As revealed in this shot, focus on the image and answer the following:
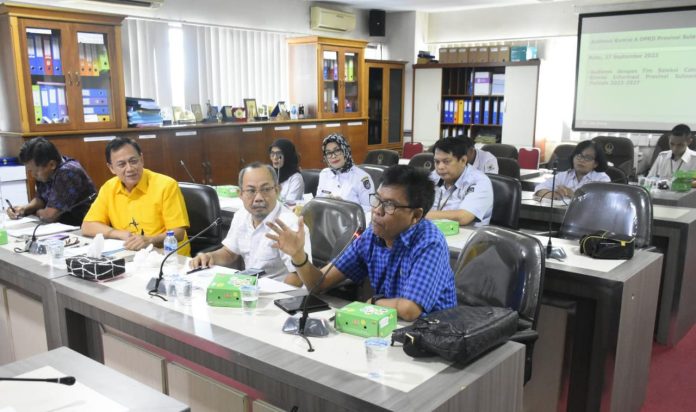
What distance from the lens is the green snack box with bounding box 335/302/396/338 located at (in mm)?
1599

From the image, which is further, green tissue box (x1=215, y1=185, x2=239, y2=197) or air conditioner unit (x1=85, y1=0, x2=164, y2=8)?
air conditioner unit (x1=85, y1=0, x2=164, y2=8)

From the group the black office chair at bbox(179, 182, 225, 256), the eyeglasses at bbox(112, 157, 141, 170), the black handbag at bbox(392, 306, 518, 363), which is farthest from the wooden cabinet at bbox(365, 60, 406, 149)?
the black handbag at bbox(392, 306, 518, 363)

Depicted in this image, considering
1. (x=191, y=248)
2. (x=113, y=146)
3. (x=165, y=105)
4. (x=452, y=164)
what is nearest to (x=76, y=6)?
(x=165, y=105)

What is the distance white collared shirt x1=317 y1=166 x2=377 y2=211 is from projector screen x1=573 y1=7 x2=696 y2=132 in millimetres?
4124

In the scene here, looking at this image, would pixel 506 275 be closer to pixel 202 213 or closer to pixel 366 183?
pixel 202 213

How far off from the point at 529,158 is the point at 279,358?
5.93 metres

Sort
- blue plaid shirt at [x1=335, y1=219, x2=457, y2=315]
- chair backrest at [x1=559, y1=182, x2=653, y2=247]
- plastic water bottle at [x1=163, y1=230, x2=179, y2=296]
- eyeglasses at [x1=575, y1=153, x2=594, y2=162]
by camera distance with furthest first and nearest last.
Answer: eyeglasses at [x1=575, y1=153, x2=594, y2=162]
chair backrest at [x1=559, y1=182, x2=653, y2=247]
plastic water bottle at [x1=163, y1=230, x2=179, y2=296]
blue plaid shirt at [x1=335, y1=219, x2=457, y2=315]

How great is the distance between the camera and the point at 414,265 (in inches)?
70.7

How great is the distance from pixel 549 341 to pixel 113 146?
2.28m

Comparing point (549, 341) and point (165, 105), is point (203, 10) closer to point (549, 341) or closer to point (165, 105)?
point (165, 105)

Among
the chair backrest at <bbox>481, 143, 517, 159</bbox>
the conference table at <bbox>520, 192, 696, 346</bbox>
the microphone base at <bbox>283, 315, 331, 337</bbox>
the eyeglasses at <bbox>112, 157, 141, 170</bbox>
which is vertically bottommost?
the conference table at <bbox>520, 192, 696, 346</bbox>

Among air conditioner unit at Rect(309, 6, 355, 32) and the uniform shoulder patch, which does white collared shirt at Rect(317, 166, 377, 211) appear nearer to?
the uniform shoulder patch

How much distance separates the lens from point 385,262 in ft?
6.39

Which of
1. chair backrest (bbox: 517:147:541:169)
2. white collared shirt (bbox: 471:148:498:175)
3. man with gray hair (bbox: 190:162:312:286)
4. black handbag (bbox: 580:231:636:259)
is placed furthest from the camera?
chair backrest (bbox: 517:147:541:169)
